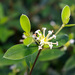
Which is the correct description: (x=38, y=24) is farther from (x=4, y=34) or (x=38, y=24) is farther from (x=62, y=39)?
(x=62, y=39)

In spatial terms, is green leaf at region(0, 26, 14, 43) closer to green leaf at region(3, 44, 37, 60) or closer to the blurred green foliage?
the blurred green foliage

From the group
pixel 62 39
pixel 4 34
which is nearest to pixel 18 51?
pixel 62 39

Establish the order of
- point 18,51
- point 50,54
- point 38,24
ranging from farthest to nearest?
point 38,24
point 50,54
point 18,51

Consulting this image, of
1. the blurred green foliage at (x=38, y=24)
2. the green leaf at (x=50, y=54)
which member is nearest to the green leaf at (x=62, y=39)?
the green leaf at (x=50, y=54)

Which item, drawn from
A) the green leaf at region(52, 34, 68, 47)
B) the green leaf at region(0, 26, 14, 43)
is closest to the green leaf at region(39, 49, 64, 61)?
the green leaf at region(52, 34, 68, 47)

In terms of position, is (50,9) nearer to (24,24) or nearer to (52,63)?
(52,63)

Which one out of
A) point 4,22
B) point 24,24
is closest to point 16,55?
point 24,24
